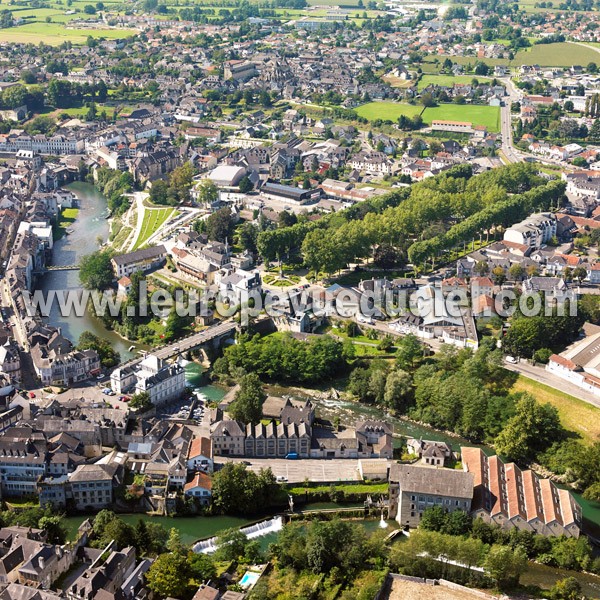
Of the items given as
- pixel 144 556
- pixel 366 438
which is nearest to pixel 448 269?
pixel 366 438

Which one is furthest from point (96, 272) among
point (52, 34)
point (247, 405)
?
point (52, 34)

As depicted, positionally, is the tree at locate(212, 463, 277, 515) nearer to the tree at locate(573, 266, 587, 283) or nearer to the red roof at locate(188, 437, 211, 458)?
the red roof at locate(188, 437, 211, 458)

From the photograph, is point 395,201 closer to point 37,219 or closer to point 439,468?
point 37,219

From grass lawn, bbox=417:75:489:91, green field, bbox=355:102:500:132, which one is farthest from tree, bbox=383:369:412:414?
grass lawn, bbox=417:75:489:91

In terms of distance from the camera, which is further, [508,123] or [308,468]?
[508,123]

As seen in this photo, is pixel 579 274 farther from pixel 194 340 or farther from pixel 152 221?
pixel 152 221

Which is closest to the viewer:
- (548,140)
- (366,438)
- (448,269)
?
(366,438)
